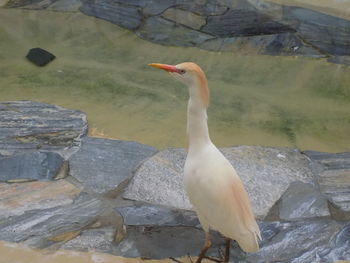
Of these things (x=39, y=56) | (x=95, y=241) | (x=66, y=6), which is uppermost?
(x=66, y=6)

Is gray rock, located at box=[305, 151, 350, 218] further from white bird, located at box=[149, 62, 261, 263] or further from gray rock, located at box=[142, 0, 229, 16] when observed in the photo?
gray rock, located at box=[142, 0, 229, 16]

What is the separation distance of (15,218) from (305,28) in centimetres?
311

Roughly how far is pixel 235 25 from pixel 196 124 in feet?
8.99

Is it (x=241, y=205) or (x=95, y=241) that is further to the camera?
(x=95, y=241)

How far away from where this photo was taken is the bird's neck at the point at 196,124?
229 cm

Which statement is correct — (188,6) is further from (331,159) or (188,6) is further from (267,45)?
(331,159)

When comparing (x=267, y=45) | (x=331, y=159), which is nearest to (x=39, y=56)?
(x=267, y=45)

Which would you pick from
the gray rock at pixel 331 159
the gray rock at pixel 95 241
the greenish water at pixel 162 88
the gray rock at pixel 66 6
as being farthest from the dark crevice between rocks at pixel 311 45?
the gray rock at pixel 95 241

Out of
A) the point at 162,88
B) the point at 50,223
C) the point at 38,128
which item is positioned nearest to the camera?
the point at 50,223

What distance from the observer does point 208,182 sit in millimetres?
2238

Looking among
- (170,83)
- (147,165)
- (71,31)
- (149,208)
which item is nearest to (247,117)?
(170,83)

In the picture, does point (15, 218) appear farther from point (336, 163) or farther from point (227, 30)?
point (227, 30)

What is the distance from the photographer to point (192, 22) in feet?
16.6

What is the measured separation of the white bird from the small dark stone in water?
2.66m
